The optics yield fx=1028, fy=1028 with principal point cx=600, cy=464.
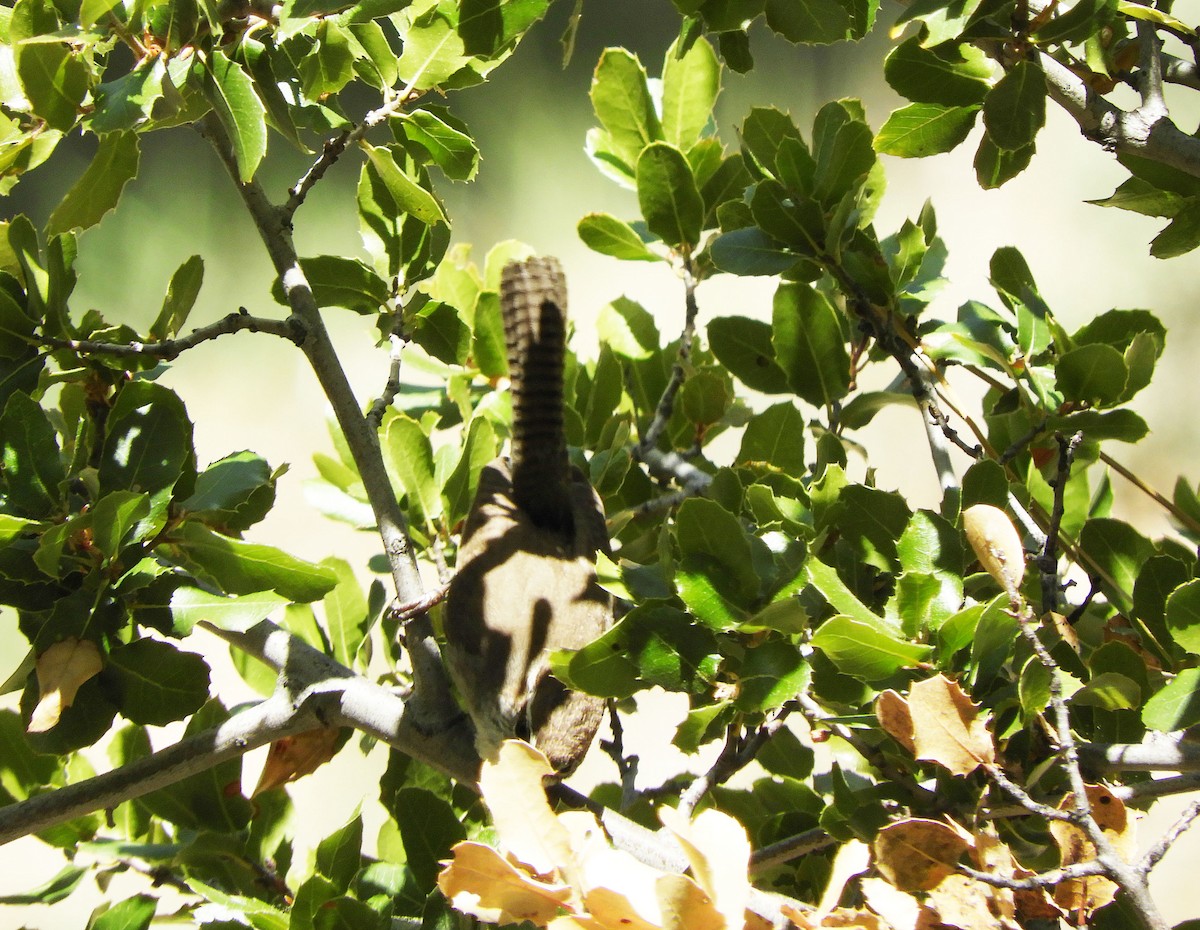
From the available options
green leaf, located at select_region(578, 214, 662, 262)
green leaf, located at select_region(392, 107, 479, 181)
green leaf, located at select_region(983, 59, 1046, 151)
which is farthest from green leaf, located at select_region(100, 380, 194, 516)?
green leaf, located at select_region(983, 59, 1046, 151)

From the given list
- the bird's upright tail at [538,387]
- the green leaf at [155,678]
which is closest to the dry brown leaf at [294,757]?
the green leaf at [155,678]

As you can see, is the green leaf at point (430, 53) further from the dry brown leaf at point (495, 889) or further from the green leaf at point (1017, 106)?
the dry brown leaf at point (495, 889)

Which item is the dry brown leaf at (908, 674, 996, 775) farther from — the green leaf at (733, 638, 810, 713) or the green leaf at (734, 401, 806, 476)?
the green leaf at (734, 401, 806, 476)

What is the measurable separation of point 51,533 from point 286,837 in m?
0.63

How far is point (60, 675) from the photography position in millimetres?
943

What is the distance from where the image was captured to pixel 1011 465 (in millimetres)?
1301

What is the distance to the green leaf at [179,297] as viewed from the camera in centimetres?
115

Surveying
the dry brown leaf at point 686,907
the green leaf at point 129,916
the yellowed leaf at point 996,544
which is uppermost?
the yellowed leaf at point 996,544

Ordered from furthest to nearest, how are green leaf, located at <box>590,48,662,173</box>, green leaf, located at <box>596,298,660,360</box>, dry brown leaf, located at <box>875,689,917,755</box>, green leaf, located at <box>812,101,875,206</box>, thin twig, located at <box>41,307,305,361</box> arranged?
green leaf, located at <box>596,298,660,360</box>
green leaf, located at <box>590,48,662,173</box>
green leaf, located at <box>812,101,875,206</box>
thin twig, located at <box>41,307,305,361</box>
dry brown leaf, located at <box>875,689,917,755</box>

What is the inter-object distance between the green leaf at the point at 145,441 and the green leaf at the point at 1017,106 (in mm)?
834

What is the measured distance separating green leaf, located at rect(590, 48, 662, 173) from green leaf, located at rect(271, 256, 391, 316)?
1.26 ft

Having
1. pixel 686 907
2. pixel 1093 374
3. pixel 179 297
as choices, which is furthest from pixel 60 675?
pixel 1093 374

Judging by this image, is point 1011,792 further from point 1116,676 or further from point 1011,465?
point 1011,465

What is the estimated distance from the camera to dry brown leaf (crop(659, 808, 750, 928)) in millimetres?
584
